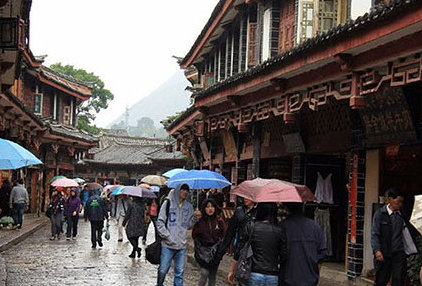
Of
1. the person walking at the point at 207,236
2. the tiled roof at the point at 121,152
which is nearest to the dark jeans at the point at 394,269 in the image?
the person walking at the point at 207,236

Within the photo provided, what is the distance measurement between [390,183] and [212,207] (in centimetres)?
394

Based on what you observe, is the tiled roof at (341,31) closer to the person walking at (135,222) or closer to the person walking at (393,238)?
the person walking at (393,238)

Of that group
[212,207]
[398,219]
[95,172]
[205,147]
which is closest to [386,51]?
[398,219]

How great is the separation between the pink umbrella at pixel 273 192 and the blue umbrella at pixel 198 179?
169 inches

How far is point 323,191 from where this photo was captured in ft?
50.7

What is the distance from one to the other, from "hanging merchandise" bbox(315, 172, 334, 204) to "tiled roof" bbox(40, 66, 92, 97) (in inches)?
955

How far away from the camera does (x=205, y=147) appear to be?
2436 cm

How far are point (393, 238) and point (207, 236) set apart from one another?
8.36 ft

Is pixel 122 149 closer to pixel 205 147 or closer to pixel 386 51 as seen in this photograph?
pixel 205 147

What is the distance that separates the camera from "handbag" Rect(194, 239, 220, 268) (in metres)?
10.1

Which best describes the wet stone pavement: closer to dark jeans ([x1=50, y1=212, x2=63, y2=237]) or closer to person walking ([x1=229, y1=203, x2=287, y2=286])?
dark jeans ([x1=50, y1=212, x2=63, y2=237])

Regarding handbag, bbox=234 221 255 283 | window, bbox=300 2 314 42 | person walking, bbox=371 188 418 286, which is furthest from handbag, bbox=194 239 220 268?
window, bbox=300 2 314 42

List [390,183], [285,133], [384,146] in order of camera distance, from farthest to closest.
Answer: [285,133]
[390,183]
[384,146]

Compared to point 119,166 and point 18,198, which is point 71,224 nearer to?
point 18,198
